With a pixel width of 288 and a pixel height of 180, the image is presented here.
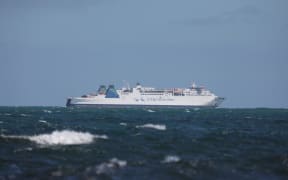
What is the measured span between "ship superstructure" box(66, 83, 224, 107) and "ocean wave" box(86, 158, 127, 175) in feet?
537

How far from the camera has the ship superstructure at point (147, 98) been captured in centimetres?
19112

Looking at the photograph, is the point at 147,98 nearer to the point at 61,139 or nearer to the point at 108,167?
the point at 61,139

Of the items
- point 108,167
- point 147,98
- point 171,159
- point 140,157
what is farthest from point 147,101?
point 108,167

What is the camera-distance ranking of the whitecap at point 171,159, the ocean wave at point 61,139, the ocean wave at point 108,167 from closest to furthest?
the ocean wave at point 108,167 → the whitecap at point 171,159 → the ocean wave at point 61,139

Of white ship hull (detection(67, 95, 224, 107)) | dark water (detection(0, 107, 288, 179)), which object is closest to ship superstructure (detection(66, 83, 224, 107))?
white ship hull (detection(67, 95, 224, 107))

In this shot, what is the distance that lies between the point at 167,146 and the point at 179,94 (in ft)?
518

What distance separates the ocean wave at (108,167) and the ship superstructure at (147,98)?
163779mm

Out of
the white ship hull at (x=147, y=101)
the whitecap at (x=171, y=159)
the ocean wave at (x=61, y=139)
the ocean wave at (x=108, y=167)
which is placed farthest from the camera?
the white ship hull at (x=147, y=101)

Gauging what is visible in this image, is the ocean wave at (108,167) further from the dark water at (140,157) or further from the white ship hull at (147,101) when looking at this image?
the white ship hull at (147,101)

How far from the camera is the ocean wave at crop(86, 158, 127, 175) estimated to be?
76.7 ft

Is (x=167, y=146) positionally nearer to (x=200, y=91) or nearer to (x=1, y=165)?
(x=1, y=165)

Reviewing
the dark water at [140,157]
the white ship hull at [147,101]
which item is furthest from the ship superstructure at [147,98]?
the dark water at [140,157]

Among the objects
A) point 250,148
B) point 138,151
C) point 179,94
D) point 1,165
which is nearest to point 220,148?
point 250,148

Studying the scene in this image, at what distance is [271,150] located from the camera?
3359cm
